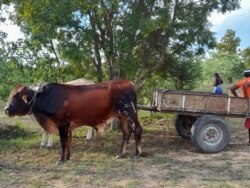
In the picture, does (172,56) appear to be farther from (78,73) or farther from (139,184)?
(139,184)

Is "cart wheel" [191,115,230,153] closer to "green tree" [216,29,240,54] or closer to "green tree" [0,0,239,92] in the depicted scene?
"green tree" [0,0,239,92]

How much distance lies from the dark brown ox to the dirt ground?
59cm

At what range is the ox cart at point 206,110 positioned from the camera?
355 inches

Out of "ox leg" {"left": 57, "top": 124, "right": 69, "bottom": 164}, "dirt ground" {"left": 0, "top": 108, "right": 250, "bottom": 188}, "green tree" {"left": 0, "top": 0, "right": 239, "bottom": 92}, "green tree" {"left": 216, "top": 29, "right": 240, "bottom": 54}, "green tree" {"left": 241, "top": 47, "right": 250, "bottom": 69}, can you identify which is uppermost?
"green tree" {"left": 216, "top": 29, "right": 240, "bottom": 54}

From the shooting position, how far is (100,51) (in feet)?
38.3

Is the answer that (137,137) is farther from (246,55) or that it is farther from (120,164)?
(246,55)

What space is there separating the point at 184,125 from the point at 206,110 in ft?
6.14

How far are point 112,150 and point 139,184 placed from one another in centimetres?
301

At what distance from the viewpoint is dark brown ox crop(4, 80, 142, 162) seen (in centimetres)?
841

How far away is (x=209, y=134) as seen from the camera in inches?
360

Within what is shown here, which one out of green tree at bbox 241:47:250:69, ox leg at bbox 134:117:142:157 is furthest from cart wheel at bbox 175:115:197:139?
green tree at bbox 241:47:250:69

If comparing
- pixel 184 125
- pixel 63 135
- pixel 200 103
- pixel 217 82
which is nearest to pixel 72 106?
pixel 63 135

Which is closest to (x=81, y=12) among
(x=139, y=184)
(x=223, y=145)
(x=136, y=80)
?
(x=136, y=80)

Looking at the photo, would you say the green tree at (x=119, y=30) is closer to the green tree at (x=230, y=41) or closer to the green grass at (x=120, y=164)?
the green grass at (x=120, y=164)
